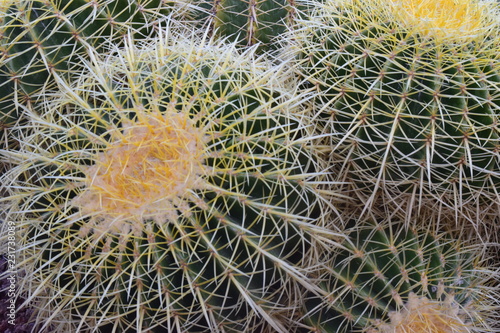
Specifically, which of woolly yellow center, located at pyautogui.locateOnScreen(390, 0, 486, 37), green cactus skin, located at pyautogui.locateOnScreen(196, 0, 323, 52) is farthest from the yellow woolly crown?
green cactus skin, located at pyautogui.locateOnScreen(196, 0, 323, 52)

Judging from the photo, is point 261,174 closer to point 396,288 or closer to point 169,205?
point 169,205

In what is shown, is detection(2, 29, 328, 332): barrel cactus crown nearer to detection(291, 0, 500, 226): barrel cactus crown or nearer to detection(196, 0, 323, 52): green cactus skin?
detection(291, 0, 500, 226): barrel cactus crown

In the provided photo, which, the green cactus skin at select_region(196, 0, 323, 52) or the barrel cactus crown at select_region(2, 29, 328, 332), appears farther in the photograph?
the green cactus skin at select_region(196, 0, 323, 52)

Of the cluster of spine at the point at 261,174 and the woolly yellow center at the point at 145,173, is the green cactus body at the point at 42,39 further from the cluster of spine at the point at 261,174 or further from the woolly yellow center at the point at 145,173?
the woolly yellow center at the point at 145,173

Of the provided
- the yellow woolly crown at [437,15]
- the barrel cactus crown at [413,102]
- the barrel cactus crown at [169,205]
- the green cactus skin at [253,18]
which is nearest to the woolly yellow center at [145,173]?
the barrel cactus crown at [169,205]

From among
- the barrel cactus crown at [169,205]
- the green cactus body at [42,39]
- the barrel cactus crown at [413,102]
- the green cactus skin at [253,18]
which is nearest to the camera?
the barrel cactus crown at [169,205]

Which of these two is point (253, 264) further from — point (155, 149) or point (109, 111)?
point (109, 111)

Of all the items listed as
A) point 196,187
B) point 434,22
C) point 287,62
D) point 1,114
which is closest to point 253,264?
point 196,187
